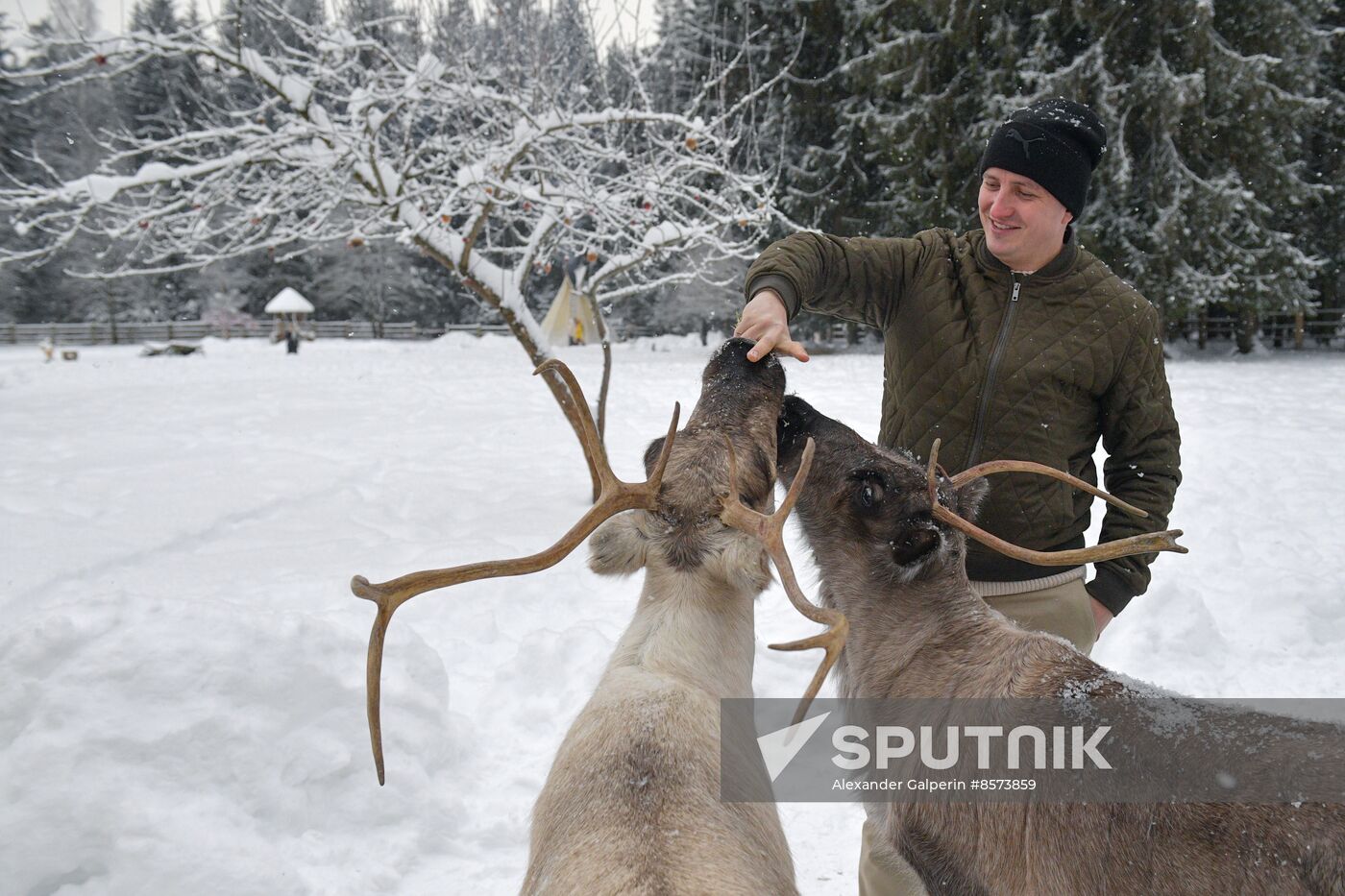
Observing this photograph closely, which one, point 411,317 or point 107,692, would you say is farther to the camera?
point 411,317

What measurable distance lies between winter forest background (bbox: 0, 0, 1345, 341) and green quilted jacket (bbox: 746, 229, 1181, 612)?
5306 mm

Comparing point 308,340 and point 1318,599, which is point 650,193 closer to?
point 1318,599

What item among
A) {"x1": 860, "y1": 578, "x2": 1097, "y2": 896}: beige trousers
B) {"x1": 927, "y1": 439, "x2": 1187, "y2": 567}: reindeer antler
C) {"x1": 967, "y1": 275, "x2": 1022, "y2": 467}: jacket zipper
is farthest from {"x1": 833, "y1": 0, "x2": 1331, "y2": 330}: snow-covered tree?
{"x1": 927, "y1": 439, "x2": 1187, "y2": 567}: reindeer antler

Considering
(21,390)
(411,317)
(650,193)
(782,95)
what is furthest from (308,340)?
(650,193)

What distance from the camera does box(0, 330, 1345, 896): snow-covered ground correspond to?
3.22 metres

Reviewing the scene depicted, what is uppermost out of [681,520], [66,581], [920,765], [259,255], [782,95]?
[782,95]

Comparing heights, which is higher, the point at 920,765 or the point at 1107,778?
the point at 1107,778

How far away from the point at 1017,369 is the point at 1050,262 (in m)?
0.34

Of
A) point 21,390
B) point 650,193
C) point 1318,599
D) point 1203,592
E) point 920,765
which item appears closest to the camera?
point 920,765

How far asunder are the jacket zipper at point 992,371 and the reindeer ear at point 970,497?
12 cm

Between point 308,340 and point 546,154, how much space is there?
3670cm

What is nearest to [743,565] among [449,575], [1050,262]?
[449,575]

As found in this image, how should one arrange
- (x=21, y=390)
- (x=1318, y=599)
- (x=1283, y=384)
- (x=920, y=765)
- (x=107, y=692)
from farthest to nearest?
(x=21, y=390) → (x=1283, y=384) → (x=1318, y=599) → (x=107, y=692) → (x=920, y=765)

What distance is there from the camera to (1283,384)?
51.1ft
